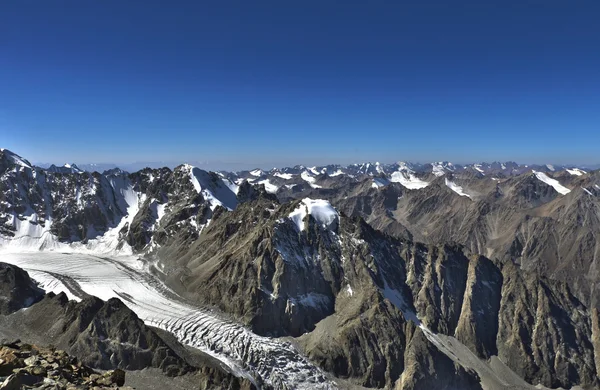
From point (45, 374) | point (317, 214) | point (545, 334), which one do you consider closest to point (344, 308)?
point (317, 214)

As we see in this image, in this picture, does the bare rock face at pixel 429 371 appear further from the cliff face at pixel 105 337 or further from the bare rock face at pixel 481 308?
the cliff face at pixel 105 337

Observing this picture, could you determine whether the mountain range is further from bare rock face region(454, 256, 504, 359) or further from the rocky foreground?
the rocky foreground

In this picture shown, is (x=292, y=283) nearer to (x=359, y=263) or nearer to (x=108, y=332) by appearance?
(x=359, y=263)

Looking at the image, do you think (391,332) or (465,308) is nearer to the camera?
(391,332)

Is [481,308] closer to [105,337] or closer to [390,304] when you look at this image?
[390,304]

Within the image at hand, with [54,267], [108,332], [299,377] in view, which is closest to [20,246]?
[54,267]

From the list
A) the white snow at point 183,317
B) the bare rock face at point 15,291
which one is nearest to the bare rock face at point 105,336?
the bare rock face at point 15,291
